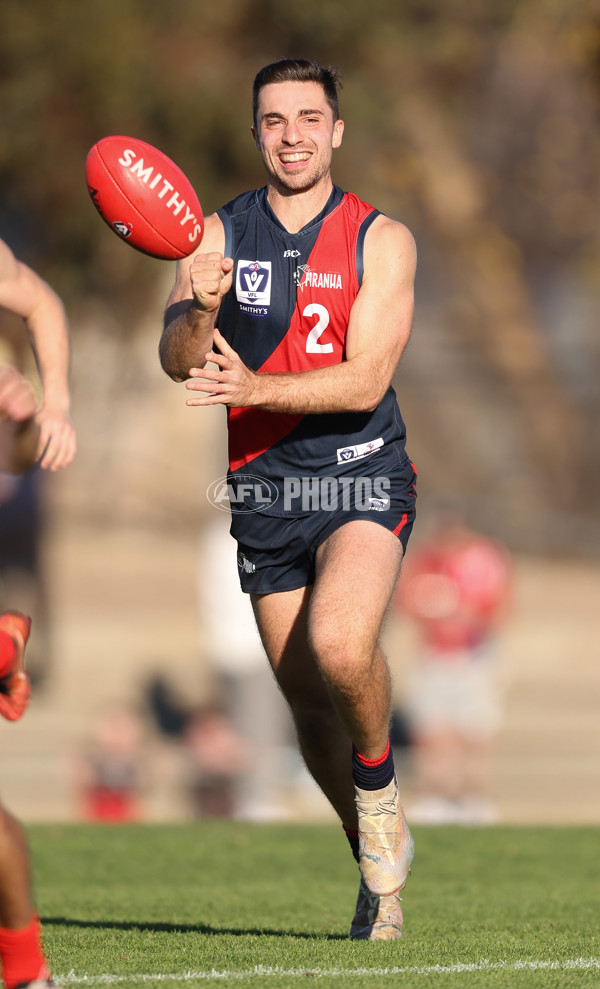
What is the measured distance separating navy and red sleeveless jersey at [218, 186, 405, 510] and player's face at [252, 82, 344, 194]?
0.16m

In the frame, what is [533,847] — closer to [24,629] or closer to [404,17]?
[24,629]

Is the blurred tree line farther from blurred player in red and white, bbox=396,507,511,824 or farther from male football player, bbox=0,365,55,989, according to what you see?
male football player, bbox=0,365,55,989

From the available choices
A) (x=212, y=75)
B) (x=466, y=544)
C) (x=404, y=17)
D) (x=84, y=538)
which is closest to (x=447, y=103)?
(x=404, y=17)

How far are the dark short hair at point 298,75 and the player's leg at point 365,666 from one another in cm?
162

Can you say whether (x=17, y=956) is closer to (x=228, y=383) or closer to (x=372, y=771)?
(x=372, y=771)

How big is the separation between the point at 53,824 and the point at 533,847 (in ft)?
11.1

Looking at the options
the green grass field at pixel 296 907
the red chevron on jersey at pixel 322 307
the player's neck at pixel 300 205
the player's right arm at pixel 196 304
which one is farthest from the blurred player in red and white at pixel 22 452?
the player's neck at pixel 300 205

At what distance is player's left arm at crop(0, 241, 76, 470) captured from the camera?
15.7ft

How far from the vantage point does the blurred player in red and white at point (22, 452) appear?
12.2 ft

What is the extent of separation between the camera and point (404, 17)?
1883 centimetres

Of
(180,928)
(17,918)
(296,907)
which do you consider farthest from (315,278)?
(296,907)

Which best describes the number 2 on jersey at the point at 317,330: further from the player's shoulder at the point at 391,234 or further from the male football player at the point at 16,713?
the male football player at the point at 16,713

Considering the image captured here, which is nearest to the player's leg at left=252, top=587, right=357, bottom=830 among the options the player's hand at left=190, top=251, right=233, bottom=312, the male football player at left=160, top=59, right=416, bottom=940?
the male football player at left=160, top=59, right=416, bottom=940

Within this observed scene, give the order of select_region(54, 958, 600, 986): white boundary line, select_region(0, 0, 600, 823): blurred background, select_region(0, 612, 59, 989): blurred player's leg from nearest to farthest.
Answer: select_region(0, 612, 59, 989): blurred player's leg
select_region(54, 958, 600, 986): white boundary line
select_region(0, 0, 600, 823): blurred background
